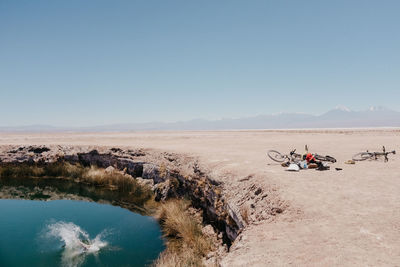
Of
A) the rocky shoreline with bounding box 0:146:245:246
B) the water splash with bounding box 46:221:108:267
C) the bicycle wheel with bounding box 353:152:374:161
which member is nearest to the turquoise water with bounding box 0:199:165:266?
the water splash with bounding box 46:221:108:267

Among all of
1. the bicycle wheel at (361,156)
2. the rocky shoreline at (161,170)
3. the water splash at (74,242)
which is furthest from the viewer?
the bicycle wheel at (361,156)

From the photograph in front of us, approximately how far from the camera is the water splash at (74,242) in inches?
381

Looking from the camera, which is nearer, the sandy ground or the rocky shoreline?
the sandy ground

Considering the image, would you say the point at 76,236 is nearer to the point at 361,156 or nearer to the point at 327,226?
the point at 327,226

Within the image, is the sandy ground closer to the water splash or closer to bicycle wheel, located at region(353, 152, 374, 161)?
bicycle wheel, located at region(353, 152, 374, 161)

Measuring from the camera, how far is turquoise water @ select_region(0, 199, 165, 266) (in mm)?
9756

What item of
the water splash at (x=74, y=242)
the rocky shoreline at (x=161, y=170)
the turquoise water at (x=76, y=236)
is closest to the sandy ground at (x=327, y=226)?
the rocky shoreline at (x=161, y=170)

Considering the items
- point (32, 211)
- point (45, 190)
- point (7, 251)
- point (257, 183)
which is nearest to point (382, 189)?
point (257, 183)

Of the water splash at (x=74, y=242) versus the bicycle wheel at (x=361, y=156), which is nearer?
the water splash at (x=74, y=242)

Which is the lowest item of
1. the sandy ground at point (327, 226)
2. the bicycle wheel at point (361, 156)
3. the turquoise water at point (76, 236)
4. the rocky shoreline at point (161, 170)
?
the turquoise water at point (76, 236)

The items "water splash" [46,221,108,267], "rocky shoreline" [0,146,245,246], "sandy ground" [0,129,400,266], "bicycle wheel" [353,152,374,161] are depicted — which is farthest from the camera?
"bicycle wheel" [353,152,374,161]

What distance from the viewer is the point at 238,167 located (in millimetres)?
12031

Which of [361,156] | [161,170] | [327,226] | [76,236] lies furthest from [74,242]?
[361,156]

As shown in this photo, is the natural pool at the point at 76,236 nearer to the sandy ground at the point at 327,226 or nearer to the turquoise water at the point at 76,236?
the turquoise water at the point at 76,236
